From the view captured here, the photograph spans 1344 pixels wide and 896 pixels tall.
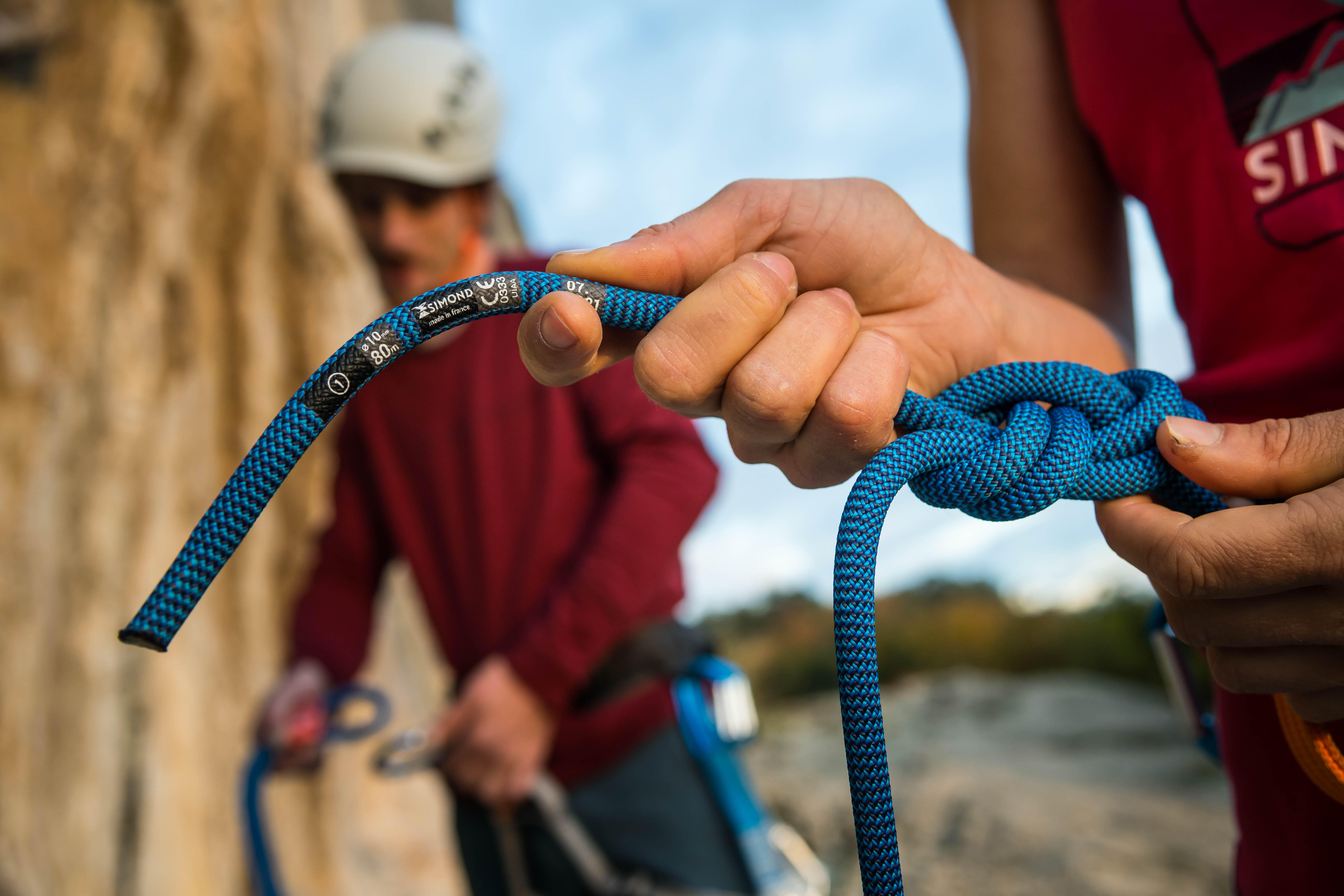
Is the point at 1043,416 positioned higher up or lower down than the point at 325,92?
lower down

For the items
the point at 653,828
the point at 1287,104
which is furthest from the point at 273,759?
the point at 1287,104

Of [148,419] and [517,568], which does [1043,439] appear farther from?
[148,419]

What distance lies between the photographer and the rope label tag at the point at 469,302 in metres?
0.67

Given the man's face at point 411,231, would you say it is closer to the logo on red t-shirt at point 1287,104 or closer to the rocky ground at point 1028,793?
the rocky ground at point 1028,793

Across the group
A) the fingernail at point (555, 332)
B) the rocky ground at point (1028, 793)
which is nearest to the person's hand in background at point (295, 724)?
the rocky ground at point (1028, 793)

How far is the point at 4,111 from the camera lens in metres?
2.34

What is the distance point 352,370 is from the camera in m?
0.66

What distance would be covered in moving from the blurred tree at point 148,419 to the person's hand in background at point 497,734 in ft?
2.99

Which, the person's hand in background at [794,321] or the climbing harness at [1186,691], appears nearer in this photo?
the person's hand in background at [794,321]

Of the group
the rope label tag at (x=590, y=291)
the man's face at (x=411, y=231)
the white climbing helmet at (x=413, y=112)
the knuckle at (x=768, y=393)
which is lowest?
the knuckle at (x=768, y=393)

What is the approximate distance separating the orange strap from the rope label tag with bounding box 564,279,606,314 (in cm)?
65

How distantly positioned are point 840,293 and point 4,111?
9.13 ft

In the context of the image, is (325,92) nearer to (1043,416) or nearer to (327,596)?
(327,596)

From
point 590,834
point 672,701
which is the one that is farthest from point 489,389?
point 590,834
